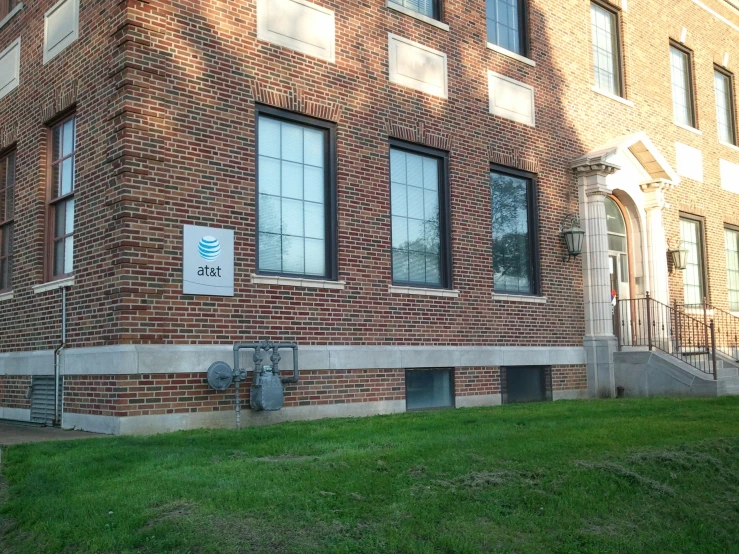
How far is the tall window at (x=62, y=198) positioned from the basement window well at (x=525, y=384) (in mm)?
7031

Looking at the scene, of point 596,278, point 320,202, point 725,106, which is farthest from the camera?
point 725,106

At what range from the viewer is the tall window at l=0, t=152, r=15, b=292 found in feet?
39.6

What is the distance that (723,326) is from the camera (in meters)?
18.2

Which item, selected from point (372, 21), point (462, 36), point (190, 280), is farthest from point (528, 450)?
point (462, 36)

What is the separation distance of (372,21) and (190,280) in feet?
16.7

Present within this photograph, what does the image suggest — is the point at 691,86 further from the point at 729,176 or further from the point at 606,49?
the point at 606,49

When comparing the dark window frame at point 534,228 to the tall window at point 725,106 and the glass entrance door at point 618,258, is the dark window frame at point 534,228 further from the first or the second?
the tall window at point 725,106

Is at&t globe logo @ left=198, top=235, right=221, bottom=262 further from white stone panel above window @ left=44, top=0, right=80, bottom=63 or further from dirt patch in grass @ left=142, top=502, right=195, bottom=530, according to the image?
dirt patch in grass @ left=142, top=502, right=195, bottom=530

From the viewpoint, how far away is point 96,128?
9.56 meters

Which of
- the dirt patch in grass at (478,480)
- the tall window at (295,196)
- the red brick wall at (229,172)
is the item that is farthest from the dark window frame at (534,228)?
the dirt patch in grass at (478,480)

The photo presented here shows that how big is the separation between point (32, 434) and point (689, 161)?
50.5ft

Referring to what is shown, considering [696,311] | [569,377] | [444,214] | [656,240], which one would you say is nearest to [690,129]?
[656,240]

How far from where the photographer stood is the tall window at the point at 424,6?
12.3m

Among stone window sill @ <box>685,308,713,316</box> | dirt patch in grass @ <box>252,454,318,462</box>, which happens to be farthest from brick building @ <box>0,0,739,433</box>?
dirt patch in grass @ <box>252,454,318,462</box>
